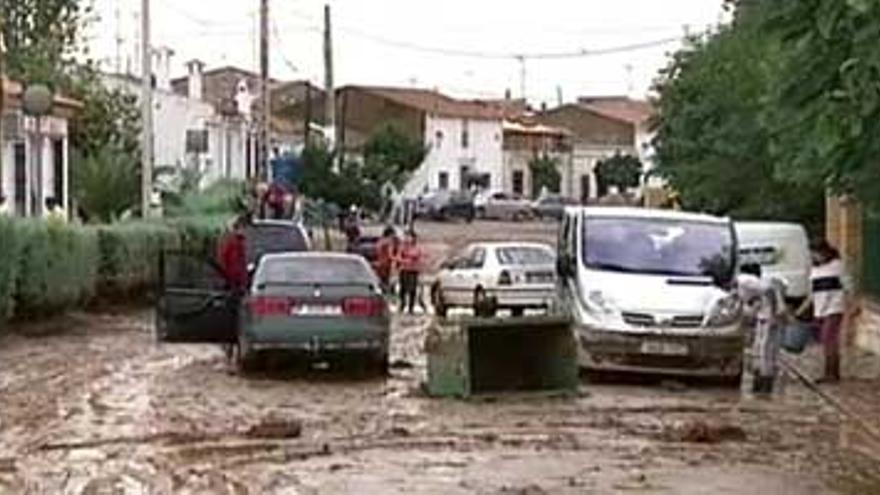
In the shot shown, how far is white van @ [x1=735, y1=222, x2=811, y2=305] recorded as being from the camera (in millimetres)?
32219

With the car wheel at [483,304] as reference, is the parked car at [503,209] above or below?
above

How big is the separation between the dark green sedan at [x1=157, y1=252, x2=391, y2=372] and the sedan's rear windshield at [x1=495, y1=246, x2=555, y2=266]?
15470 mm

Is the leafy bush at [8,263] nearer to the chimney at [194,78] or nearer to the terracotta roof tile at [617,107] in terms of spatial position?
the chimney at [194,78]

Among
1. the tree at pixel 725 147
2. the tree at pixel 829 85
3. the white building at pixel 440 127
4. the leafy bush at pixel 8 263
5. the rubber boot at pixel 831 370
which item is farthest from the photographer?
the white building at pixel 440 127

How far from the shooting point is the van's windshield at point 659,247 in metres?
26.4

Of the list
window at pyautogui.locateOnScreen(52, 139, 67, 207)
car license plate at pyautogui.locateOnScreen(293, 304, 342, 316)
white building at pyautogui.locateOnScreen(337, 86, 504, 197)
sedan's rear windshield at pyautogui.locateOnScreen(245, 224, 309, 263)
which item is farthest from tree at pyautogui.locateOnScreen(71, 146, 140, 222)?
white building at pyautogui.locateOnScreen(337, 86, 504, 197)

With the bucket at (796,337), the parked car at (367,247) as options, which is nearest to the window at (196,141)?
the parked car at (367,247)

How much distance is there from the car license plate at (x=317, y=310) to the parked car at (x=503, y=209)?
73987 millimetres

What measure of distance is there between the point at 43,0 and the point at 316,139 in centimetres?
2298

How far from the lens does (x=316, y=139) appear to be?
266 ft

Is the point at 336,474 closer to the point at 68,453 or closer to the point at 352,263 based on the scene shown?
the point at 68,453

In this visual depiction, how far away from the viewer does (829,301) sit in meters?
25.7

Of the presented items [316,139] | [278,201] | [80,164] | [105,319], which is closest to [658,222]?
[105,319]

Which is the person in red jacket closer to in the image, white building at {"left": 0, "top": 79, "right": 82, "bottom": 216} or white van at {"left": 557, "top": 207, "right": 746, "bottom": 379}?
white van at {"left": 557, "top": 207, "right": 746, "bottom": 379}
